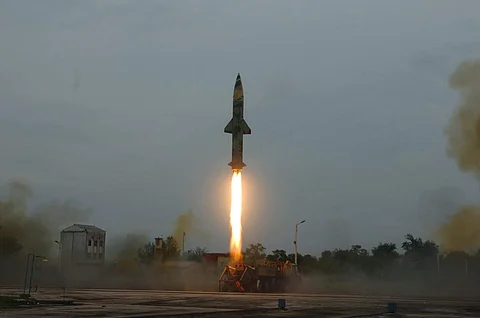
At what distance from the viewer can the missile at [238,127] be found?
58.0 meters

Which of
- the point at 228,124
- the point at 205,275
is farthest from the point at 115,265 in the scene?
the point at 228,124

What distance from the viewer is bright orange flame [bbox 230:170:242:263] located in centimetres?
5806

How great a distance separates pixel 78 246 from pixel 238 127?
40.0 m

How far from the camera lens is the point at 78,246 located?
3450 inches

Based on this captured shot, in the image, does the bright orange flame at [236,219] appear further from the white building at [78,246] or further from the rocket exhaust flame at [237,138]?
the white building at [78,246]

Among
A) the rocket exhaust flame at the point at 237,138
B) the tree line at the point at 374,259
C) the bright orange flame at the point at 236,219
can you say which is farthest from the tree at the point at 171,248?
the rocket exhaust flame at the point at 237,138

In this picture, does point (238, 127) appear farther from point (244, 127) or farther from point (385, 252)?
point (385, 252)

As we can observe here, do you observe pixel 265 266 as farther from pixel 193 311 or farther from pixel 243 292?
pixel 193 311

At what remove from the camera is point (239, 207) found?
59.2 m

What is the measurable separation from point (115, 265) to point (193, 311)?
207ft

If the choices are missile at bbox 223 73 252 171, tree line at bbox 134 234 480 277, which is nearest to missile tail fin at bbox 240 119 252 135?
missile at bbox 223 73 252 171

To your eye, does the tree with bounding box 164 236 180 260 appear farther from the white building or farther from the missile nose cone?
the missile nose cone

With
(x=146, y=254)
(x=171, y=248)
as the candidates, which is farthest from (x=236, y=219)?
(x=146, y=254)

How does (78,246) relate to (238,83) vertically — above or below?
below
